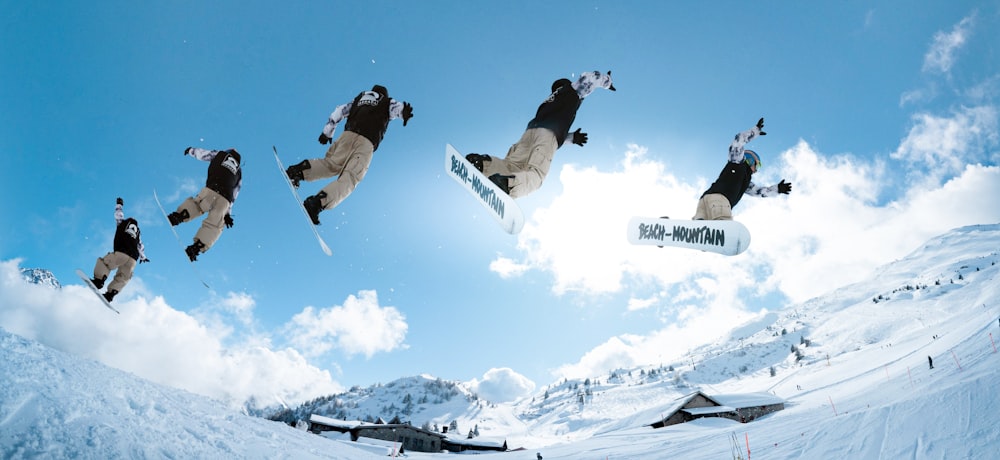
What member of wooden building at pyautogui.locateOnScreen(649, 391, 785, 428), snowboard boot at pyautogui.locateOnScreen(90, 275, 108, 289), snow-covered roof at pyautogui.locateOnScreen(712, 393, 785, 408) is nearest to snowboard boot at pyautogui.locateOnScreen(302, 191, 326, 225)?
snowboard boot at pyautogui.locateOnScreen(90, 275, 108, 289)

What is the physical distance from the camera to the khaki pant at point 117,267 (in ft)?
30.5

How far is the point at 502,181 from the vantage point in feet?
23.5

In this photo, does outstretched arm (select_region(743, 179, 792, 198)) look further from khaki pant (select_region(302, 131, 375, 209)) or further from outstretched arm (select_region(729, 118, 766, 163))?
khaki pant (select_region(302, 131, 375, 209))

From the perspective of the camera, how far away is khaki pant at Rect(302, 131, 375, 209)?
728 cm

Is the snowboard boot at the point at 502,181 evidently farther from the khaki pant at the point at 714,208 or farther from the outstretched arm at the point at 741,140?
the outstretched arm at the point at 741,140

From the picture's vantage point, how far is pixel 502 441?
2274 inches

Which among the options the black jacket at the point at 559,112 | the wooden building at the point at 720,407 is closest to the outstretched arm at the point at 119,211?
the black jacket at the point at 559,112

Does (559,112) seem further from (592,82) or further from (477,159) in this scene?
(477,159)

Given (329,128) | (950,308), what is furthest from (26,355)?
(950,308)

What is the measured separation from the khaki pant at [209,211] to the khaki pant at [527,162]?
467cm

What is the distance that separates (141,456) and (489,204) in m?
4.57

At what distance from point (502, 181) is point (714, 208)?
3.80 m

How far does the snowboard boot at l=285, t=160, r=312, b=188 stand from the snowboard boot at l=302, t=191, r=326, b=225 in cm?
54

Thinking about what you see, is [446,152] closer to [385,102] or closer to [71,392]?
[385,102]
